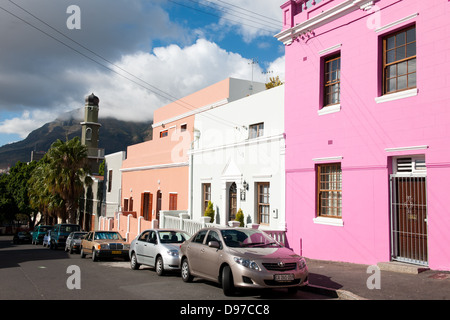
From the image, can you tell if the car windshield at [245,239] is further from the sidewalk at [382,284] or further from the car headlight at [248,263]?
the sidewalk at [382,284]

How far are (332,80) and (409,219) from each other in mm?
5182

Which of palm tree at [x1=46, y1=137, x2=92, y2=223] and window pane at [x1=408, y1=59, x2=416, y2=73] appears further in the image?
palm tree at [x1=46, y1=137, x2=92, y2=223]

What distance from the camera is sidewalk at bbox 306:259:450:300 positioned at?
8070 mm

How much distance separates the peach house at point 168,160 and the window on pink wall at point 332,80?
10.4m

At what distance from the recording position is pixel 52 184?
1460 inches

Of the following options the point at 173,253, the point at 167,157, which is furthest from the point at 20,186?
the point at 173,253

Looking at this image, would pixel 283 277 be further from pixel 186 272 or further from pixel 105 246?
pixel 105 246

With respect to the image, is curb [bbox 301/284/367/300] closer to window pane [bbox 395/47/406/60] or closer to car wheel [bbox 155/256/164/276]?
car wheel [bbox 155/256/164/276]

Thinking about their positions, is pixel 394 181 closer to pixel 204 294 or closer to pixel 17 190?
pixel 204 294

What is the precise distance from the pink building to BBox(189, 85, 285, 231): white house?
2.46 ft

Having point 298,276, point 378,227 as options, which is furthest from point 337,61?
point 298,276

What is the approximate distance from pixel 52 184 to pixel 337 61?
30.4 metres

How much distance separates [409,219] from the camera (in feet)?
36.7

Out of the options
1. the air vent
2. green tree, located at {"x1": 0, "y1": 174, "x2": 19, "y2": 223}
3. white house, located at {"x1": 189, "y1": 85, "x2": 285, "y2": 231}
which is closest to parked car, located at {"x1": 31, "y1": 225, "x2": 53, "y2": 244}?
white house, located at {"x1": 189, "y1": 85, "x2": 285, "y2": 231}
